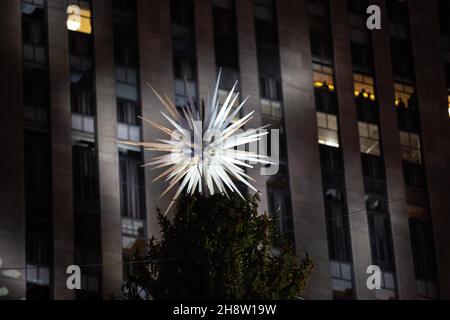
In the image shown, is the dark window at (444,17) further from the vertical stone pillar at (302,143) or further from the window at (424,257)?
the window at (424,257)

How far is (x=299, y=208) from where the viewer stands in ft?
277

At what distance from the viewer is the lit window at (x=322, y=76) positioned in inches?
3487

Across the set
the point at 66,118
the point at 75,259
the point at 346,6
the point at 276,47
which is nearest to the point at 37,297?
the point at 75,259

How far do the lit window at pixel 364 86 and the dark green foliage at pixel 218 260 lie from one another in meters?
33.8

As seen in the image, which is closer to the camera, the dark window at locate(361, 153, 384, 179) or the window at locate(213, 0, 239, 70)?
the window at locate(213, 0, 239, 70)

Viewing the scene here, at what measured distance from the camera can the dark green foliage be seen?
5488 centimetres

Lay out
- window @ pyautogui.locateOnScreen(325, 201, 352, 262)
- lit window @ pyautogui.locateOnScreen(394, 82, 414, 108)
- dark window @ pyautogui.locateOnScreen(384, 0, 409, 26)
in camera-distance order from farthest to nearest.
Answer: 1. dark window @ pyautogui.locateOnScreen(384, 0, 409, 26)
2. lit window @ pyautogui.locateOnScreen(394, 82, 414, 108)
3. window @ pyautogui.locateOnScreen(325, 201, 352, 262)

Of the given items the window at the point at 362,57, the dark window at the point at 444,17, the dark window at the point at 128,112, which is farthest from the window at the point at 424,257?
the dark window at the point at 128,112

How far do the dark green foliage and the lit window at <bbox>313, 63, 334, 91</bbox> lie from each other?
32.0 meters

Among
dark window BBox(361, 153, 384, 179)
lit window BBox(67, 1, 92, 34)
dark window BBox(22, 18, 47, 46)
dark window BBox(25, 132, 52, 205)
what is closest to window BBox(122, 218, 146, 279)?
dark window BBox(25, 132, 52, 205)

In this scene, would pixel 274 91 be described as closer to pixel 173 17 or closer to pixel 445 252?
pixel 173 17

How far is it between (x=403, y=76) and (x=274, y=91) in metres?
10.4

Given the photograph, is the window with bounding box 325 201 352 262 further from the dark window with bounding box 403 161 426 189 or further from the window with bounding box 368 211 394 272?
the dark window with bounding box 403 161 426 189

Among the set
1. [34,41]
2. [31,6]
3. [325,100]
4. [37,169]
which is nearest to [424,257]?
[325,100]
